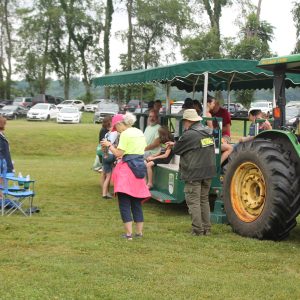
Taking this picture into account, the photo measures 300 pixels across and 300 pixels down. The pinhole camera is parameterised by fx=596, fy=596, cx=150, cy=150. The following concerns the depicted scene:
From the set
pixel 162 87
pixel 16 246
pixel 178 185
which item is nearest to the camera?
pixel 16 246

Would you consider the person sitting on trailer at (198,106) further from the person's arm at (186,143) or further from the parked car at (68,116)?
the parked car at (68,116)

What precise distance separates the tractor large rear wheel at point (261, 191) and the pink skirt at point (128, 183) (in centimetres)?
117

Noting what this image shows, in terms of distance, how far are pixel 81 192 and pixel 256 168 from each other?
204 inches

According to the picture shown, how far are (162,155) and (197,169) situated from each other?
2554 millimetres

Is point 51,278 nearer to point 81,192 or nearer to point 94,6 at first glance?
point 81,192

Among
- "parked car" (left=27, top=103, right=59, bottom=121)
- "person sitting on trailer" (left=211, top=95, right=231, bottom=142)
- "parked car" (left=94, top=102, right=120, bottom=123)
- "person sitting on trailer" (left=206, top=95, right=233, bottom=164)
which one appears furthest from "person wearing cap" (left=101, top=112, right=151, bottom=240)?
"parked car" (left=27, top=103, right=59, bottom=121)

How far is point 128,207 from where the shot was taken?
6.91 m

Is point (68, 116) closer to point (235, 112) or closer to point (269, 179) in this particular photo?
point (235, 112)

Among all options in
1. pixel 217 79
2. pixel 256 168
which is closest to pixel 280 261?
pixel 256 168

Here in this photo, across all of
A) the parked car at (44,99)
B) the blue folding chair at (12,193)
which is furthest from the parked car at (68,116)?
the blue folding chair at (12,193)

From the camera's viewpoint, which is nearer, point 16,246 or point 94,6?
point 16,246

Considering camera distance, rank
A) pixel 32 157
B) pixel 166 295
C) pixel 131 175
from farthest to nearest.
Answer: pixel 32 157 → pixel 131 175 → pixel 166 295

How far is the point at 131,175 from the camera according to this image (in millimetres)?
6910

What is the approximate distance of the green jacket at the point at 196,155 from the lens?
23.6ft
